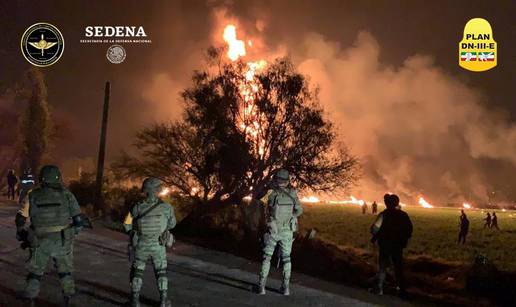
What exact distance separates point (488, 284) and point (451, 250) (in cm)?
1016

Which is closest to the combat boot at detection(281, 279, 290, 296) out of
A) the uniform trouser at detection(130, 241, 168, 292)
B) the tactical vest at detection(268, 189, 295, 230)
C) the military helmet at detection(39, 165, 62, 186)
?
the tactical vest at detection(268, 189, 295, 230)

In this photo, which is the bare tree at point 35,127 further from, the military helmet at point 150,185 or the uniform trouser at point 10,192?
the military helmet at point 150,185

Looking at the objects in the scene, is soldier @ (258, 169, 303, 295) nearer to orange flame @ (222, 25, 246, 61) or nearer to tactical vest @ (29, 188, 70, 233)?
tactical vest @ (29, 188, 70, 233)

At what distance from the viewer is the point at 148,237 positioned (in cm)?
618

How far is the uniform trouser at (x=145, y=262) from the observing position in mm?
6109

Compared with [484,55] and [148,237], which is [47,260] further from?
[484,55]

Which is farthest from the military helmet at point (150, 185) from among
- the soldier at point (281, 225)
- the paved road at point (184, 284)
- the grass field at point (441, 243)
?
the grass field at point (441, 243)

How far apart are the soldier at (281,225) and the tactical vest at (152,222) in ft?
6.33

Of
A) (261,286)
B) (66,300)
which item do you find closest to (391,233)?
(261,286)

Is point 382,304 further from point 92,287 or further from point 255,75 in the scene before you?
point 255,75

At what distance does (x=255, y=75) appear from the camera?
67.7 ft

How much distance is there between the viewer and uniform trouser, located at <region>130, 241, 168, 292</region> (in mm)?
6109

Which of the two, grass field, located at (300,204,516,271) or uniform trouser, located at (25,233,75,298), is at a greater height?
uniform trouser, located at (25,233,75,298)

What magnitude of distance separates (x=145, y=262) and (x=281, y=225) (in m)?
2.36
